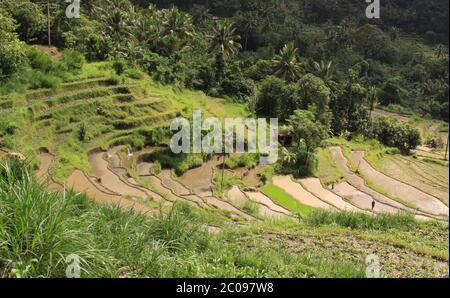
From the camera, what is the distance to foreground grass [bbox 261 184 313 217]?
22359 mm

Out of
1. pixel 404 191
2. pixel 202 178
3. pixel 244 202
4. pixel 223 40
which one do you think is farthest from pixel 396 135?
pixel 244 202

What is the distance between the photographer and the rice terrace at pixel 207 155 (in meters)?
6.15

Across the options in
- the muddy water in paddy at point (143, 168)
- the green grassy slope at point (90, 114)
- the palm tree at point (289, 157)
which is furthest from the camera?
the palm tree at point (289, 157)

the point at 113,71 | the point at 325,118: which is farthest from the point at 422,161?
the point at 113,71

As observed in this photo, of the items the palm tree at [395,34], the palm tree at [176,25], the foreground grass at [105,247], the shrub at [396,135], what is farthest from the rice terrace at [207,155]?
the palm tree at [395,34]

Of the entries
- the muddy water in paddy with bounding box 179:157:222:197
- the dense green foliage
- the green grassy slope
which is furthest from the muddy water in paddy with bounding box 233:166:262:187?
the dense green foliage

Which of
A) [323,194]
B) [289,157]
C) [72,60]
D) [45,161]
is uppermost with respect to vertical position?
[72,60]

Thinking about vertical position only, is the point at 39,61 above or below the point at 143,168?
above

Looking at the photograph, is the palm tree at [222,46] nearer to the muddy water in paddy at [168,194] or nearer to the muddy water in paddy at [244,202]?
the muddy water in paddy at [244,202]

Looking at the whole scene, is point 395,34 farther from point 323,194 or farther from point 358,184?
point 323,194

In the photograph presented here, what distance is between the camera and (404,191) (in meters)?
27.2

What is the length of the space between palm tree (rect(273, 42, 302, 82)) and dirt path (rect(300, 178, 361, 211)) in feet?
44.4

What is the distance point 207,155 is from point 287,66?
566 inches

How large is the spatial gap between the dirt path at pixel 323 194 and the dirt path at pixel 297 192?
13.5 inches
